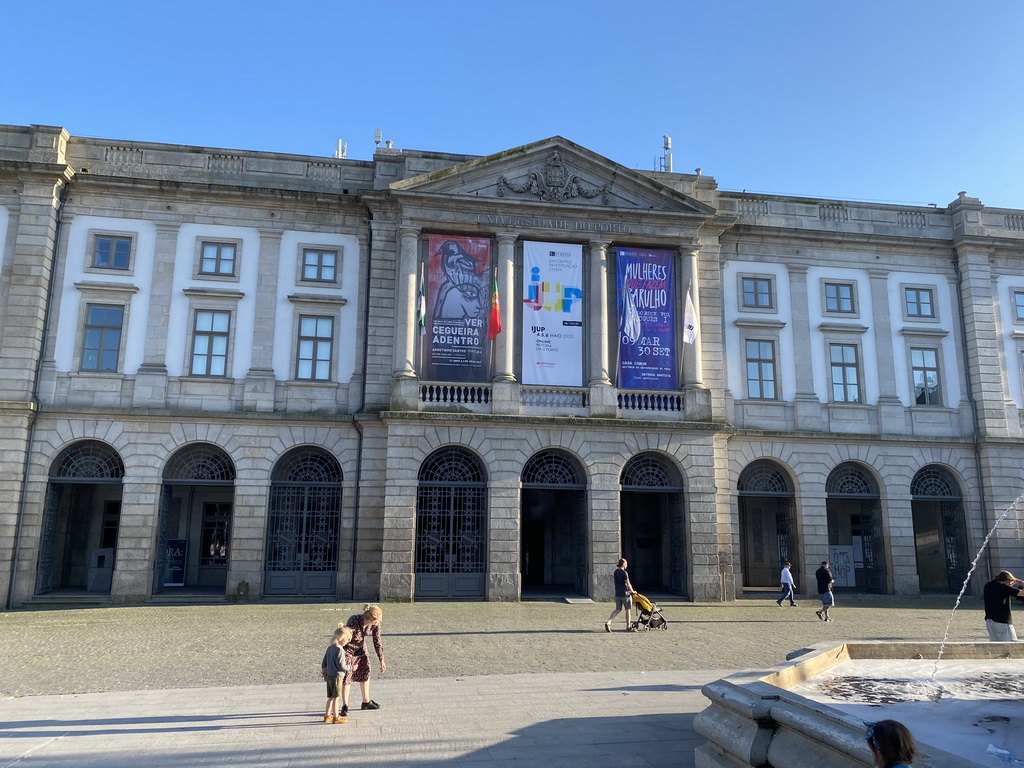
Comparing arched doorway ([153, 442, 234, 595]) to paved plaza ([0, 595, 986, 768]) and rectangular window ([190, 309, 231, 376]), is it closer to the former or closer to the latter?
rectangular window ([190, 309, 231, 376])

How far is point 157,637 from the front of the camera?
15711 millimetres

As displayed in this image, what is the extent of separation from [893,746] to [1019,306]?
30014 mm

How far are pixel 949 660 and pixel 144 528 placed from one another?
21.3m

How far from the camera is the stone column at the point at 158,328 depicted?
23.1m

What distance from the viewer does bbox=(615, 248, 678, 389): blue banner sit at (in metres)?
24.6

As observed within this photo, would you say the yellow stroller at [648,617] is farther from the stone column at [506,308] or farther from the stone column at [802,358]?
the stone column at [802,358]

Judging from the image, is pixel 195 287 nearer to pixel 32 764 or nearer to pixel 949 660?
pixel 32 764

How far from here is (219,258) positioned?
2442 centimetres

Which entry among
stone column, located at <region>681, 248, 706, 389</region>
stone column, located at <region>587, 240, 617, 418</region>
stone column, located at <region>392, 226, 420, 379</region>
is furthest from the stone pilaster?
stone column, located at <region>392, 226, 420, 379</region>

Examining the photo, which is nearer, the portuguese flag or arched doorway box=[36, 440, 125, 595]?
arched doorway box=[36, 440, 125, 595]

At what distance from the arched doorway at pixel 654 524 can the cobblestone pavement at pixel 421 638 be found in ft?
8.07

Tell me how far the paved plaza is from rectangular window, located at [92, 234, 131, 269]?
10.8 meters

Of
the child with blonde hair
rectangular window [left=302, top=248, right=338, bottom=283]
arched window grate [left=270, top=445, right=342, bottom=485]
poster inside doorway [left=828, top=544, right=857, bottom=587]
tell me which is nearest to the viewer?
the child with blonde hair

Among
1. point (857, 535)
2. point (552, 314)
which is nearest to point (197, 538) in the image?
point (552, 314)
